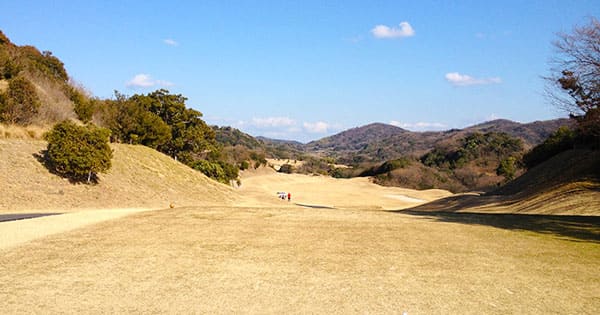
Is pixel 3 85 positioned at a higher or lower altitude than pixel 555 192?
higher

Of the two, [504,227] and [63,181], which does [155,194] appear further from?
[504,227]

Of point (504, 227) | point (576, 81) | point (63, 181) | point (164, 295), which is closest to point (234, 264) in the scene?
point (164, 295)

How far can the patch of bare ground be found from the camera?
6043 mm

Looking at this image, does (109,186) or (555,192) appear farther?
(555,192)

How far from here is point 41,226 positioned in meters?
12.3

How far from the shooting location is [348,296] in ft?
21.0

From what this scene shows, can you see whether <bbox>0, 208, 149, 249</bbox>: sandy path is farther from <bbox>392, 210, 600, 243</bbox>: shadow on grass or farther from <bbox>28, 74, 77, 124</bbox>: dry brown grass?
<bbox>28, 74, 77, 124</bbox>: dry brown grass

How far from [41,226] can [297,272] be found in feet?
27.2

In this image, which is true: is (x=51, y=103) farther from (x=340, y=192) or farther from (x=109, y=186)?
(x=340, y=192)

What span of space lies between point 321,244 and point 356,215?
634cm

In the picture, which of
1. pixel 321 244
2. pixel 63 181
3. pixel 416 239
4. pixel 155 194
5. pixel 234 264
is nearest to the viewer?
pixel 234 264

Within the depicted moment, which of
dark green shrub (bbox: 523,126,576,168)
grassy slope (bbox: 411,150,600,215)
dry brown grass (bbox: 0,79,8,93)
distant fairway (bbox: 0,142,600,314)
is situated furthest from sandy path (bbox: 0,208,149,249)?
dark green shrub (bbox: 523,126,576,168)

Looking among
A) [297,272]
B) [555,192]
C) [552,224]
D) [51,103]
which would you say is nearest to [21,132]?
[51,103]

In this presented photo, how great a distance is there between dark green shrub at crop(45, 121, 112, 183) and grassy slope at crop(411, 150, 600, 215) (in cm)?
1956
